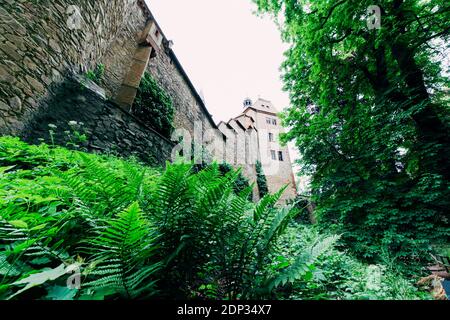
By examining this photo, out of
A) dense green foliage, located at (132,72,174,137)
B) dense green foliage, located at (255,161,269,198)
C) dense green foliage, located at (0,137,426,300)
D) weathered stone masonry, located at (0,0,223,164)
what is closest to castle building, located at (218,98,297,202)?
dense green foliage, located at (255,161,269,198)

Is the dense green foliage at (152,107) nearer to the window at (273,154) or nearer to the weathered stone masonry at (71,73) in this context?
the weathered stone masonry at (71,73)

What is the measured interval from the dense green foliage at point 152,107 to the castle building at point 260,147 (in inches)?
313

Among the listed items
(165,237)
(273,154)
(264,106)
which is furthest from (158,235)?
(264,106)

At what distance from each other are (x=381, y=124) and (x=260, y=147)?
57.9 ft

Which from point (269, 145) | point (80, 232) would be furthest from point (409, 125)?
point (269, 145)

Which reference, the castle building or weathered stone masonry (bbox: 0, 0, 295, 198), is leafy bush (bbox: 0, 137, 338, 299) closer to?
weathered stone masonry (bbox: 0, 0, 295, 198)

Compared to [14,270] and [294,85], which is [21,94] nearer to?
[14,270]

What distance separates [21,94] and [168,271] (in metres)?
3.90

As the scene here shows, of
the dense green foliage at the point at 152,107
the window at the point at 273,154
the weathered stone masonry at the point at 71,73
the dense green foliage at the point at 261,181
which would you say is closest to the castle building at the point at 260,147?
the window at the point at 273,154

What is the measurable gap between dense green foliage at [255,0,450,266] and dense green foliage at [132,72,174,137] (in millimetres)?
4708

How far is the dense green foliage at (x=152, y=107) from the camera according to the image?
678cm

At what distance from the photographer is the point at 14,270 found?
67 cm

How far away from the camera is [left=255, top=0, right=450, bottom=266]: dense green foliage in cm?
402

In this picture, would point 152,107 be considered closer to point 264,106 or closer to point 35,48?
point 35,48
